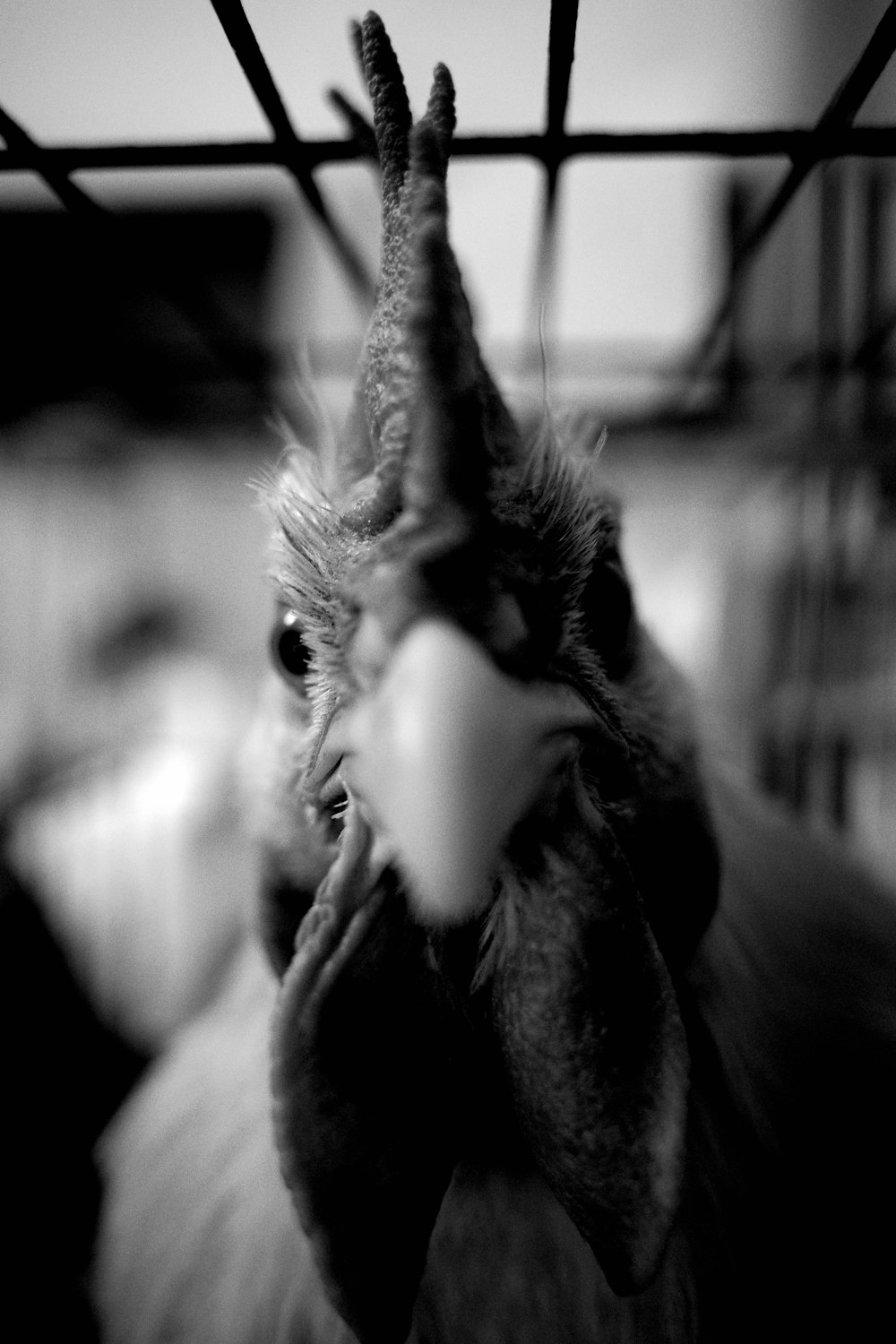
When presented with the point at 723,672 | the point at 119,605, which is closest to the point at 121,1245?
the point at 723,672

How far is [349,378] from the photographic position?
1.14 metres

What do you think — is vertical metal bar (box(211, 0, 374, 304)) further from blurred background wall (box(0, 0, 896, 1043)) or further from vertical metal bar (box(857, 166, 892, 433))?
vertical metal bar (box(857, 166, 892, 433))

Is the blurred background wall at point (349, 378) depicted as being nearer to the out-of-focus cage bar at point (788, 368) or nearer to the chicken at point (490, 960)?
the out-of-focus cage bar at point (788, 368)

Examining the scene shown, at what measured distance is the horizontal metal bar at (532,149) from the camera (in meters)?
0.46

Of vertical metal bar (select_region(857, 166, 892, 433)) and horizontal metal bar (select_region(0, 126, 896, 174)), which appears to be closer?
horizontal metal bar (select_region(0, 126, 896, 174))

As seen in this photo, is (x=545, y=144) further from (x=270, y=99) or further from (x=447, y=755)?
(x=447, y=755)

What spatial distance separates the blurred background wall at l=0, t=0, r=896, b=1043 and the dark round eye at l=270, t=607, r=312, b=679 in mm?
87

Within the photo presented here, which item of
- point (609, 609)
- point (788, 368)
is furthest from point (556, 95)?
point (788, 368)

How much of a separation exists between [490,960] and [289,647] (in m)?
0.19

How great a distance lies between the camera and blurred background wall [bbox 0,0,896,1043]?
552 mm

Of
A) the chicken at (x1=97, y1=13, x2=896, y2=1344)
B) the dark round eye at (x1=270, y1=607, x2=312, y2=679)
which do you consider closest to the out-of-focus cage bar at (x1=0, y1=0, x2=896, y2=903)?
the chicken at (x1=97, y1=13, x2=896, y2=1344)

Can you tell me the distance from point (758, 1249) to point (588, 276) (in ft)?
3.35

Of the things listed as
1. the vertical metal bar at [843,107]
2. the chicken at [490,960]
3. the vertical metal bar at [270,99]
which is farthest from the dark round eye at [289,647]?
the vertical metal bar at [843,107]

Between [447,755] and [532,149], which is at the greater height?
[532,149]
